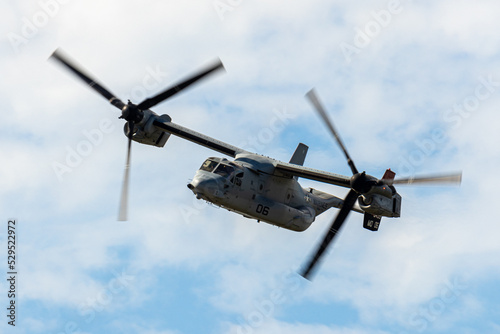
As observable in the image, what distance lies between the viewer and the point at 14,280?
138 feet

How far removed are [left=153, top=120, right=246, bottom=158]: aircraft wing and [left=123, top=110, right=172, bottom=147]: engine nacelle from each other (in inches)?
14.5

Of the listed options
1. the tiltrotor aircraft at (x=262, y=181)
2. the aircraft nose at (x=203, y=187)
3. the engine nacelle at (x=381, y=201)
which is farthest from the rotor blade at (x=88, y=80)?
the engine nacelle at (x=381, y=201)

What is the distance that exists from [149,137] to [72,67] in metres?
5.80

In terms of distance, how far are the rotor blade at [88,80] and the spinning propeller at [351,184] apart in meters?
10.9

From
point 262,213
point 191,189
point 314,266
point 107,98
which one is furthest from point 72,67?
point 314,266

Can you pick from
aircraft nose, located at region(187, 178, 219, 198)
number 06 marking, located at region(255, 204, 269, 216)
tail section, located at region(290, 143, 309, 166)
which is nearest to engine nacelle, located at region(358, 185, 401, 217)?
number 06 marking, located at region(255, 204, 269, 216)

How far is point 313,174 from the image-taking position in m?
40.1

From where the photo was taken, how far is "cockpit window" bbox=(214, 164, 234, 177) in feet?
128

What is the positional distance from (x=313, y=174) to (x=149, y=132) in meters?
9.87

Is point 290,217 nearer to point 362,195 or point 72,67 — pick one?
point 362,195

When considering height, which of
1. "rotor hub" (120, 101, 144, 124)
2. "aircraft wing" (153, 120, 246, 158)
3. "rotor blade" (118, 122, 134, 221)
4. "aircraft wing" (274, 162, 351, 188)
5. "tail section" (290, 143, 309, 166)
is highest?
"tail section" (290, 143, 309, 166)

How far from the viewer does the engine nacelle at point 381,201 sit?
130 ft

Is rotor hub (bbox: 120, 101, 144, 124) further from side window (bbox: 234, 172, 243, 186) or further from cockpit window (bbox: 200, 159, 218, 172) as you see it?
side window (bbox: 234, 172, 243, 186)

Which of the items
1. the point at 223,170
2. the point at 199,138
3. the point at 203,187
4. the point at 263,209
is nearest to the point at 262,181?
the point at 263,209
